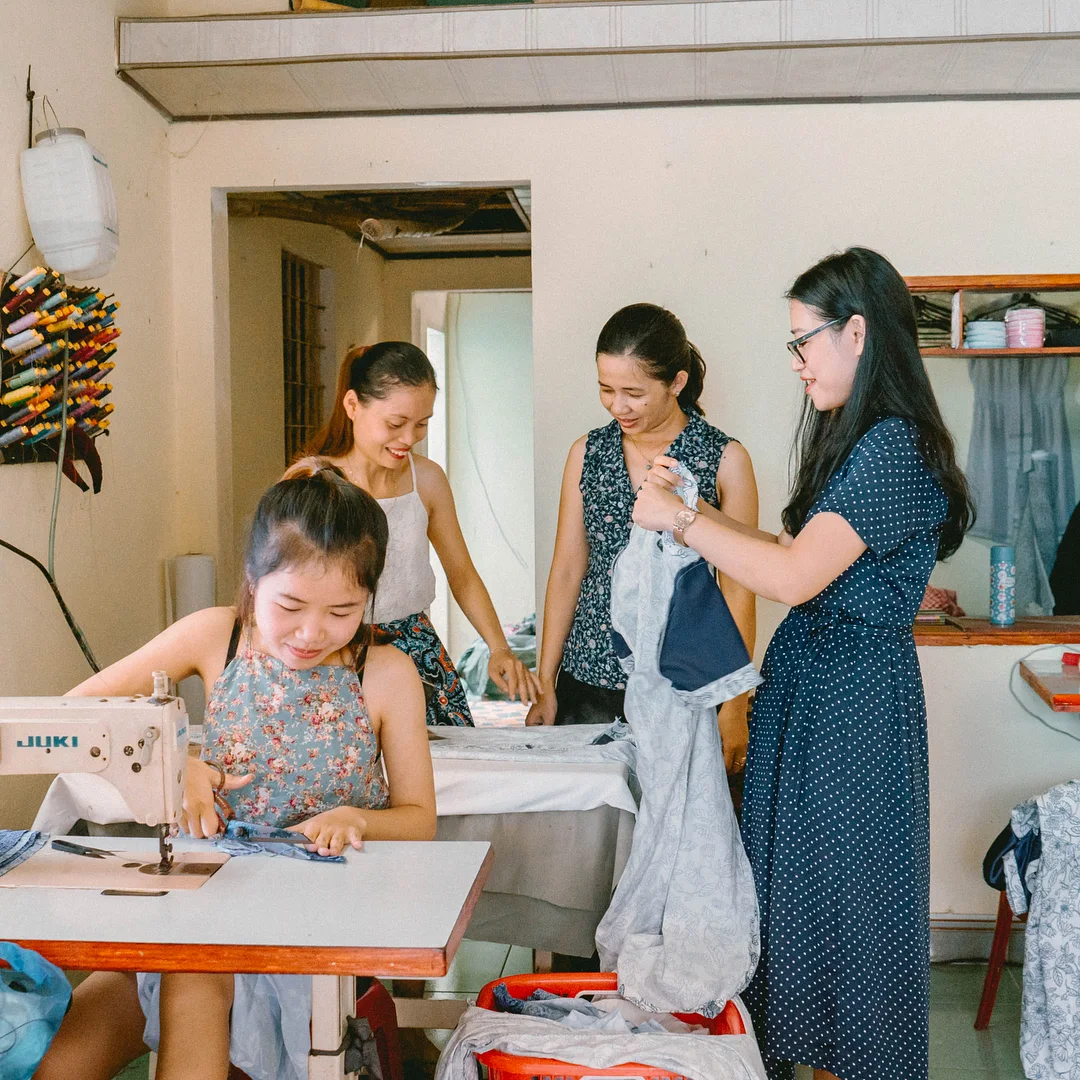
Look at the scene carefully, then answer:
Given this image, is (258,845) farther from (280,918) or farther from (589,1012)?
(589,1012)

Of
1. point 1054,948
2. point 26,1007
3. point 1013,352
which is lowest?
point 1054,948

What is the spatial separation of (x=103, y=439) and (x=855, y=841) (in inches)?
83.3

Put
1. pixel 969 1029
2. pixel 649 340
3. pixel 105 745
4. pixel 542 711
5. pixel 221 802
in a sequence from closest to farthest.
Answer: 1. pixel 105 745
2. pixel 221 802
3. pixel 649 340
4. pixel 542 711
5. pixel 969 1029

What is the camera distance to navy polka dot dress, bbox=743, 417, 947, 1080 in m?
1.91

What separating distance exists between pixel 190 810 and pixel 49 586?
1.29 meters

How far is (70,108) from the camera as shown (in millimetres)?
2777

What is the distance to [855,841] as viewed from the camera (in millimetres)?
1908

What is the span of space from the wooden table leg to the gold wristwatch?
3.00ft

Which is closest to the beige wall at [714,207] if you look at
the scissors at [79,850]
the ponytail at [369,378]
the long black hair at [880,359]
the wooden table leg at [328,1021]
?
the ponytail at [369,378]

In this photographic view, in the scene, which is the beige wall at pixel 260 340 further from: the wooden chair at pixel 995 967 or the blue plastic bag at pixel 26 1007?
the blue plastic bag at pixel 26 1007

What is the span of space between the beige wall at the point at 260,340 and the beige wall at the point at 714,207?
124 centimetres

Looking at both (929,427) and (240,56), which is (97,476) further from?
(929,427)

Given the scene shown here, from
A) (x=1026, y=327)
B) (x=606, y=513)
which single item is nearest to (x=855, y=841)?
(x=606, y=513)

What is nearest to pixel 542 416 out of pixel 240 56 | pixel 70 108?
pixel 240 56
